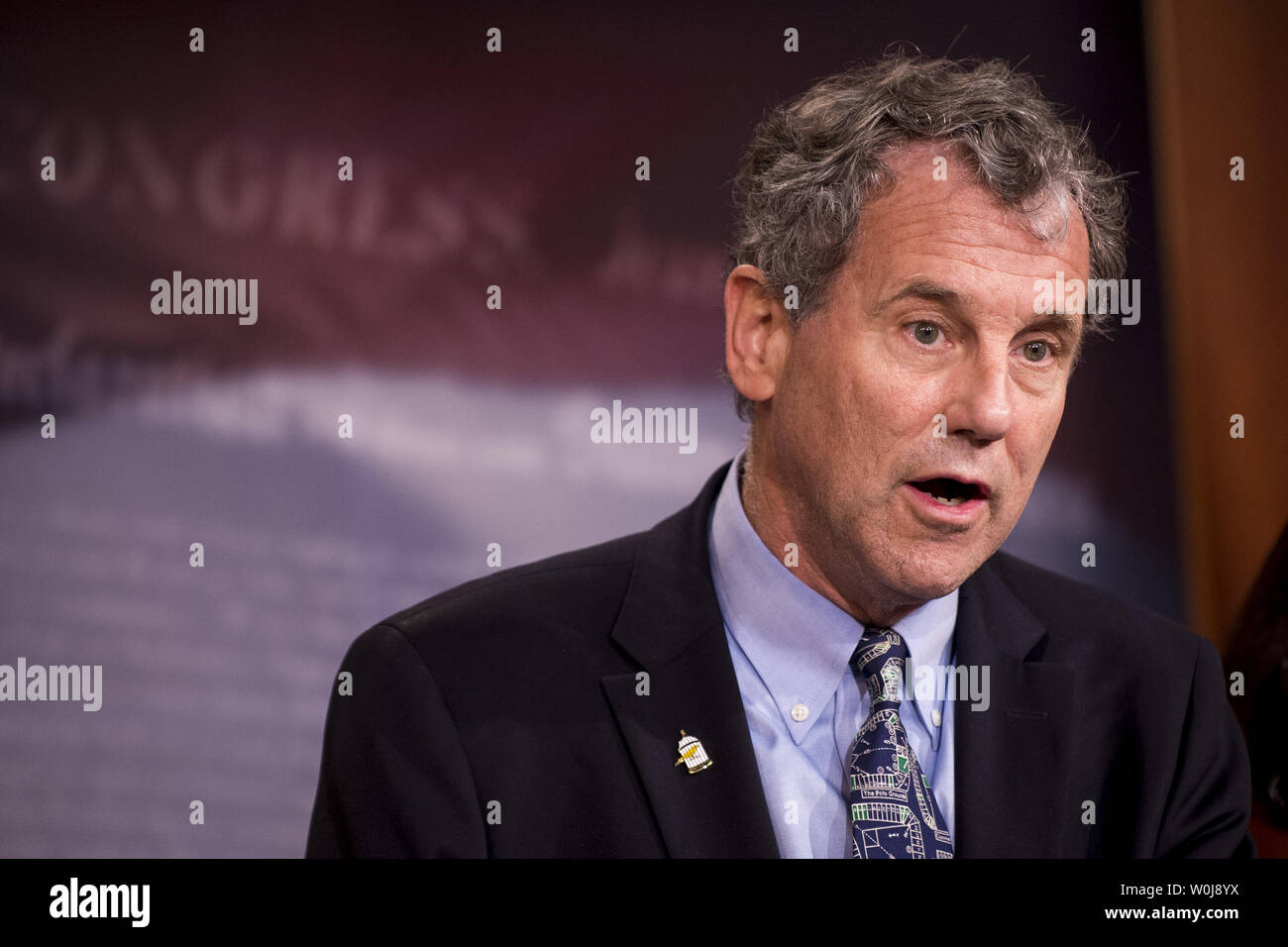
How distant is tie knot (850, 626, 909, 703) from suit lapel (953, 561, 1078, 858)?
0.11m

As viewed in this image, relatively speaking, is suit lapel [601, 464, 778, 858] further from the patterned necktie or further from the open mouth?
the open mouth

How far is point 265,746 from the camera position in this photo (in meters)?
2.38

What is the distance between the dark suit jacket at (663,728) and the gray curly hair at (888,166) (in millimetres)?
425

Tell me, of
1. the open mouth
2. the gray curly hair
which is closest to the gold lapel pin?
the open mouth

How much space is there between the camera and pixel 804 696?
6.08 ft

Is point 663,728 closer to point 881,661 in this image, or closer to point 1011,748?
point 881,661

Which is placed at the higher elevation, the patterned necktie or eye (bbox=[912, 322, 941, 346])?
eye (bbox=[912, 322, 941, 346])

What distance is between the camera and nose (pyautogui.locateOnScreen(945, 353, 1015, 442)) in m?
1.77

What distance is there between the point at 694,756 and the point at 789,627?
260mm

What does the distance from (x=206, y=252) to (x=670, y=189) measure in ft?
3.08

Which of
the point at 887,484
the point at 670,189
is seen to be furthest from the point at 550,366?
the point at 887,484

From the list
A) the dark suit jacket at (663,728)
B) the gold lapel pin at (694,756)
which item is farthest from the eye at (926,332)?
the gold lapel pin at (694,756)
